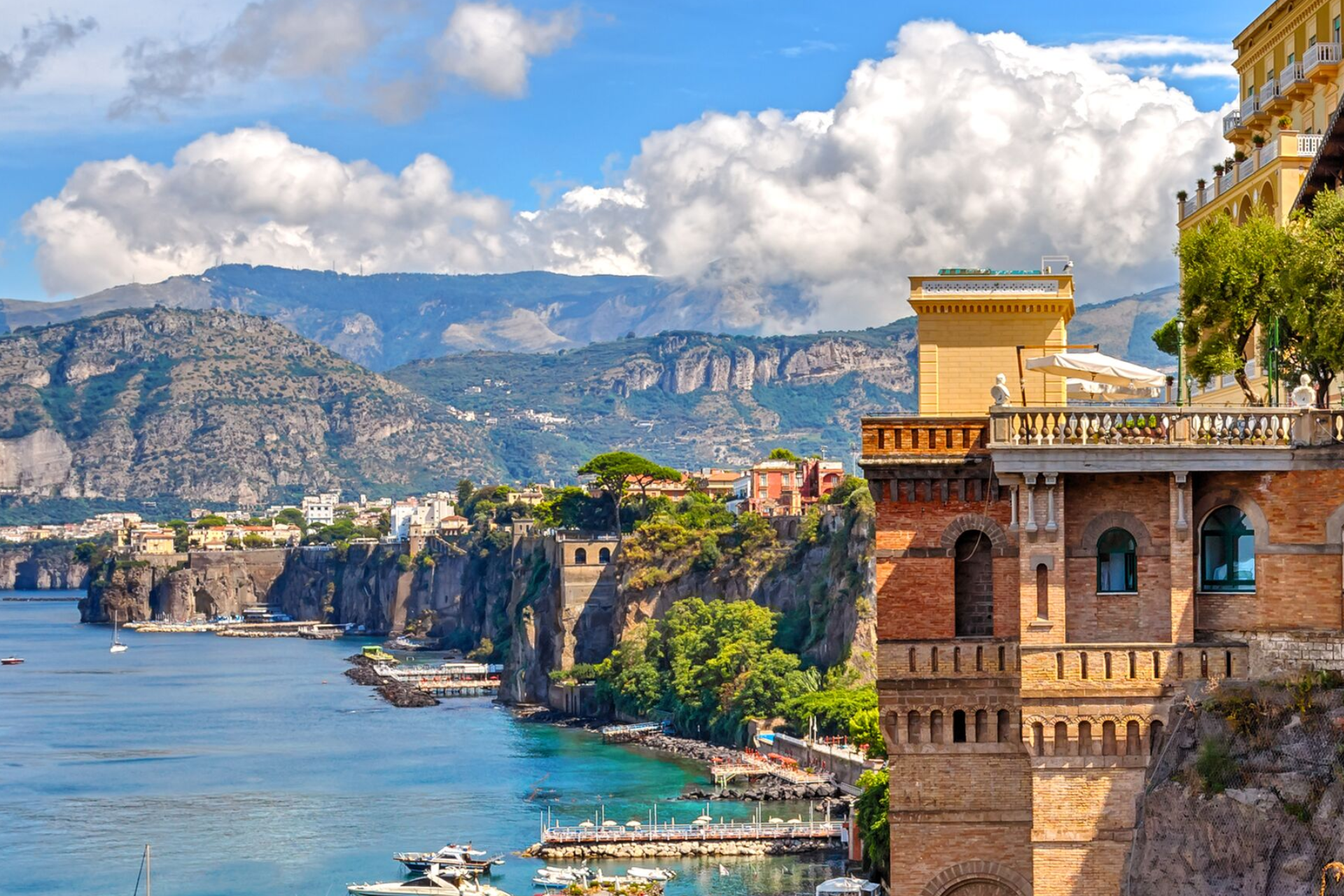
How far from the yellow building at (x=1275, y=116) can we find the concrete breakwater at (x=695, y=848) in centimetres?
5370

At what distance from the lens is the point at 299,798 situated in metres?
136

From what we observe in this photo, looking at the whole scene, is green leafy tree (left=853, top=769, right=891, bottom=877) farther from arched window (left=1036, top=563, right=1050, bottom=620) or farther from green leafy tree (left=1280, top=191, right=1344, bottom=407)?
arched window (left=1036, top=563, right=1050, bottom=620)

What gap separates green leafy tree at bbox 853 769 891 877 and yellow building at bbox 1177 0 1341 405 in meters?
35.4

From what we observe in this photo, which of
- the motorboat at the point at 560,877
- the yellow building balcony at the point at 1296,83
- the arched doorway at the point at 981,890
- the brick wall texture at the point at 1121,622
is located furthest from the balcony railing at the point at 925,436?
the motorboat at the point at 560,877

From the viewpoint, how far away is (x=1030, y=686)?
34344 mm

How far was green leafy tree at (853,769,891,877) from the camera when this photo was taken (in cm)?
9000

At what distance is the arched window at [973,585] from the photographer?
36.9 meters

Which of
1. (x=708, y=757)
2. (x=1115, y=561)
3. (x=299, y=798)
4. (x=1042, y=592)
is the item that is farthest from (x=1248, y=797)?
(x=708, y=757)

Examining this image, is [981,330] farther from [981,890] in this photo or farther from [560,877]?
[560,877]

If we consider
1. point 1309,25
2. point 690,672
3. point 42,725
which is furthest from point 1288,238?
point 42,725

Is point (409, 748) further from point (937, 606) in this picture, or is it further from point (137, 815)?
point (937, 606)

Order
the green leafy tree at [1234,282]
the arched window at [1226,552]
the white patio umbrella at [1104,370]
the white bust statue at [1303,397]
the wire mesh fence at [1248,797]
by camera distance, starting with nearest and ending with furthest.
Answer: the wire mesh fence at [1248,797] → the white bust statue at [1303,397] → the arched window at [1226,552] → the white patio umbrella at [1104,370] → the green leafy tree at [1234,282]

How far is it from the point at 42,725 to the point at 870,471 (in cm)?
16312

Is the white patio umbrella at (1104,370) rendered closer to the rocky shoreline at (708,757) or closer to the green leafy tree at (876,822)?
the green leafy tree at (876,822)
